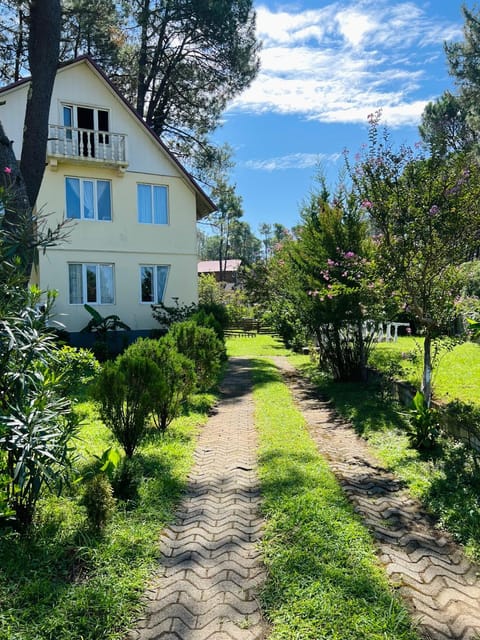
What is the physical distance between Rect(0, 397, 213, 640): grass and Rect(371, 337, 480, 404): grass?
A: 5.13 metres

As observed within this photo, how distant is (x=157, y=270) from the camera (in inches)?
701

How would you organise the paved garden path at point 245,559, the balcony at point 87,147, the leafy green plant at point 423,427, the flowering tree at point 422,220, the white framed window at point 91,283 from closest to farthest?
the paved garden path at point 245,559, the leafy green plant at point 423,427, the flowering tree at point 422,220, the balcony at point 87,147, the white framed window at point 91,283

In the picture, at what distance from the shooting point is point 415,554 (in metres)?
3.58

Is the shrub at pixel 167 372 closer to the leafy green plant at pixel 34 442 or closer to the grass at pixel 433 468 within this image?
the leafy green plant at pixel 34 442

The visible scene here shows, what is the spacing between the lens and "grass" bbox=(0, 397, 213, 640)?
2.62 m

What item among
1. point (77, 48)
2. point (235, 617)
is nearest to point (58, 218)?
point (77, 48)

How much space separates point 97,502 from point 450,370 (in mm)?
8187

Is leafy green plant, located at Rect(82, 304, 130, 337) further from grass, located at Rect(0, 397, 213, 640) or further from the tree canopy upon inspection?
grass, located at Rect(0, 397, 213, 640)

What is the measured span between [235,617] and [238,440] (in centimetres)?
415

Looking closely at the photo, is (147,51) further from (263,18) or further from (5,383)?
(5,383)

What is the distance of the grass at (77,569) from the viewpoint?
103 inches

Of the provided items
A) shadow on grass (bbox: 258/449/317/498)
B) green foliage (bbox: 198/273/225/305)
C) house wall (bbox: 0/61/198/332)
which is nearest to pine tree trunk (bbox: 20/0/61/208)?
shadow on grass (bbox: 258/449/317/498)

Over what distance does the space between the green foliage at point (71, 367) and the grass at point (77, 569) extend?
3.81 ft

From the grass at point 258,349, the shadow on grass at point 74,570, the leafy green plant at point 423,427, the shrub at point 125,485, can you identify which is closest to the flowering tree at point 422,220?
the leafy green plant at point 423,427
